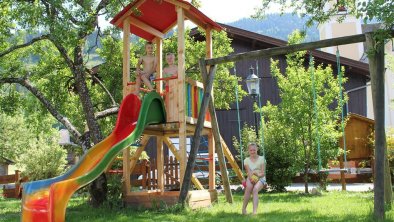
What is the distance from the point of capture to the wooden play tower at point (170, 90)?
9320 mm

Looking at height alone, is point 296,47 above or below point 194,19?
below

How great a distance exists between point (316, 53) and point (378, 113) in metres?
15.9

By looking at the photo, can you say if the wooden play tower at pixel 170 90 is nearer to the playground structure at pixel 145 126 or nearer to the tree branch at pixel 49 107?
the playground structure at pixel 145 126

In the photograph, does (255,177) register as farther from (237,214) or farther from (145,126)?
(145,126)

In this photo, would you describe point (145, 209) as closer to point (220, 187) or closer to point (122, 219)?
point (122, 219)

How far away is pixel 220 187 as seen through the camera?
15547 mm

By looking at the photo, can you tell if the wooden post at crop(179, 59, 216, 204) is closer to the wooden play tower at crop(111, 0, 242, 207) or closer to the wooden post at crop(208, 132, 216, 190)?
the wooden play tower at crop(111, 0, 242, 207)

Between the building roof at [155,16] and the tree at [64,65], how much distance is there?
2.00ft

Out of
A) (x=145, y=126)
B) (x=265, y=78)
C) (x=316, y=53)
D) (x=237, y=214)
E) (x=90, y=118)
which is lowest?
(x=237, y=214)

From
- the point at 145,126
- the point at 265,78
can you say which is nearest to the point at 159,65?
the point at 145,126

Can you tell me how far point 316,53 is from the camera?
22.3 meters

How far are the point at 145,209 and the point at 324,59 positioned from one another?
Answer: 15894 millimetres

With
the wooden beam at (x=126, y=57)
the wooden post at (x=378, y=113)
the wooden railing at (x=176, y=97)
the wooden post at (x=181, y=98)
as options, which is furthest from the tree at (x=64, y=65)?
the wooden post at (x=378, y=113)

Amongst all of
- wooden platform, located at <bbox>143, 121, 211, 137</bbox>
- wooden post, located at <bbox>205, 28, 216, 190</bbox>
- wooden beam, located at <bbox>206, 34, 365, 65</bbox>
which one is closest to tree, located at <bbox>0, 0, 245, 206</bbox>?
wooden platform, located at <bbox>143, 121, 211, 137</bbox>
